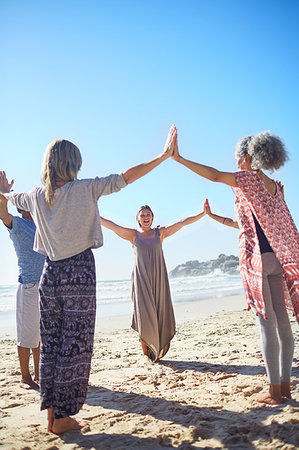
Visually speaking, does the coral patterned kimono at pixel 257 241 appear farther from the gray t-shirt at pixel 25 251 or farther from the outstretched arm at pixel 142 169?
the gray t-shirt at pixel 25 251

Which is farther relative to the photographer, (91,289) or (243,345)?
(243,345)

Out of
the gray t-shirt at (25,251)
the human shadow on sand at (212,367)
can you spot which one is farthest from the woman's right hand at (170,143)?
the human shadow on sand at (212,367)

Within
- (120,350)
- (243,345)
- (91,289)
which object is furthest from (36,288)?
(243,345)

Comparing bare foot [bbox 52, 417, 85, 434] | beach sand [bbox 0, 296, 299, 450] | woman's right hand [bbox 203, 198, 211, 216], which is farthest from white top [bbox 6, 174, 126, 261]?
woman's right hand [bbox 203, 198, 211, 216]

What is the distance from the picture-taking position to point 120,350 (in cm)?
595

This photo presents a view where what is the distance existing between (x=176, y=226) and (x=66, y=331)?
3038 mm

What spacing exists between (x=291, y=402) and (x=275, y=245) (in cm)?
122

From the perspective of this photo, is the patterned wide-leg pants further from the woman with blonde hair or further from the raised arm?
the raised arm

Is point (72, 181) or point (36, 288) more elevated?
point (72, 181)

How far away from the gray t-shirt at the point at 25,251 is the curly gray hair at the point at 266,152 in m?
2.50

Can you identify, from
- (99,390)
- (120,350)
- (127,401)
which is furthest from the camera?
(120,350)

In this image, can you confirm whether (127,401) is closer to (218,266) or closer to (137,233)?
(137,233)

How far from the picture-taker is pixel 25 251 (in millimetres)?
4105

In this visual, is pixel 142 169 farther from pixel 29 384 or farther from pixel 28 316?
pixel 29 384
